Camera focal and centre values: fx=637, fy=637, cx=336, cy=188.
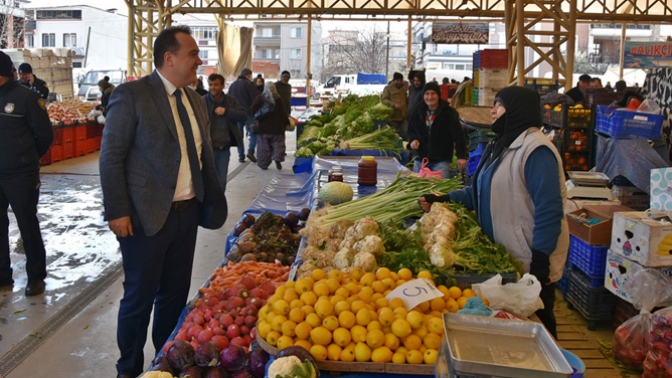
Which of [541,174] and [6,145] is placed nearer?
[541,174]

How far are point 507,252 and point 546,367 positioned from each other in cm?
130

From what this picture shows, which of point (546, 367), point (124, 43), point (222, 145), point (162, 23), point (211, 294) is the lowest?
point (211, 294)

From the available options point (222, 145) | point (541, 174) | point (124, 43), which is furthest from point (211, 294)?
point (124, 43)

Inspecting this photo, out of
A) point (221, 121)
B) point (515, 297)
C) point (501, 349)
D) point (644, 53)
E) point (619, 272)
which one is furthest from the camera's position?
point (644, 53)

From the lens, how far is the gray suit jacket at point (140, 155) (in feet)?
10.1

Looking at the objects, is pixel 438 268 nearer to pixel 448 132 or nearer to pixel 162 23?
pixel 448 132

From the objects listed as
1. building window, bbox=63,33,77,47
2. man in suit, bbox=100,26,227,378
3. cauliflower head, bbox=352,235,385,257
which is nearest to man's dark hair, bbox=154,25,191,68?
man in suit, bbox=100,26,227,378

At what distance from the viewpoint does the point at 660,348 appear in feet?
12.1

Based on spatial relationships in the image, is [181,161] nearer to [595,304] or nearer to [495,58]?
[595,304]

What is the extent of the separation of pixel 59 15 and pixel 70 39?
340 centimetres

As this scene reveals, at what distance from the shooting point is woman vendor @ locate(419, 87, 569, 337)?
2.93 m

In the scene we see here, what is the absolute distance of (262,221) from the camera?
5.02 meters

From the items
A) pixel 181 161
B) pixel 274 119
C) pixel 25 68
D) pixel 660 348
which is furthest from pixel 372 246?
pixel 25 68

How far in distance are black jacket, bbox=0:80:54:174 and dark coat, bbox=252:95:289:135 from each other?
21.4 feet
